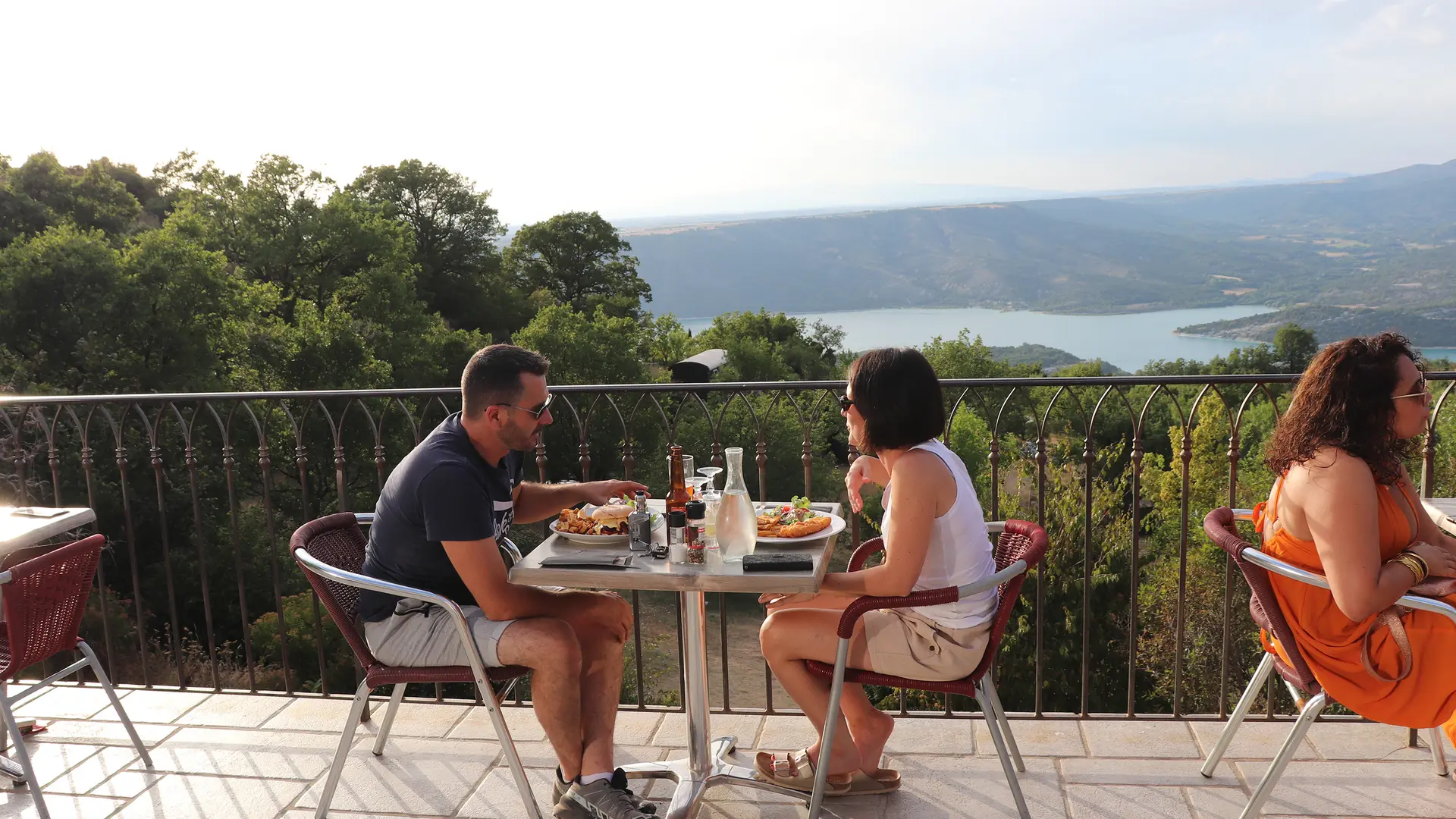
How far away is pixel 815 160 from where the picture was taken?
98.1 meters

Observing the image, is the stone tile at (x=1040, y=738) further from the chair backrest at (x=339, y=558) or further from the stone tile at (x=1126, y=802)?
the chair backrest at (x=339, y=558)

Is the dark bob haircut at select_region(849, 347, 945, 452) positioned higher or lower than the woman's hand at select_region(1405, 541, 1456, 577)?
higher

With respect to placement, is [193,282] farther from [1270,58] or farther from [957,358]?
[1270,58]

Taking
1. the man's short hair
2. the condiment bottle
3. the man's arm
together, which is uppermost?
the man's short hair

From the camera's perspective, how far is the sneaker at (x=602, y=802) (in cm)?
246

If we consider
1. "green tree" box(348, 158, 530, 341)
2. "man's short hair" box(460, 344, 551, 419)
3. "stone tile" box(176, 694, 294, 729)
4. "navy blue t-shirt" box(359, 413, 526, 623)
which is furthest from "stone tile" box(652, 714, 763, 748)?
"green tree" box(348, 158, 530, 341)

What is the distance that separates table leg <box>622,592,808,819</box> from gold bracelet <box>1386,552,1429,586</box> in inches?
59.5

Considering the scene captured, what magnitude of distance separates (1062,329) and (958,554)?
266ft

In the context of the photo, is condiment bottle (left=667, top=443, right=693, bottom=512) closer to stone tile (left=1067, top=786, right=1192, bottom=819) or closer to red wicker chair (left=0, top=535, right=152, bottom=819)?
stone tile (left=1067, top=786, right=1192, bottom=819)

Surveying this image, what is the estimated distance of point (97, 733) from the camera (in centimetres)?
332

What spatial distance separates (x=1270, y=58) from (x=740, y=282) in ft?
163

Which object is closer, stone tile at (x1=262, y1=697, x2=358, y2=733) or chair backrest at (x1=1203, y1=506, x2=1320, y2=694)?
chair backrest at (x1=1203, y1=506, x2=1320, y2=694)

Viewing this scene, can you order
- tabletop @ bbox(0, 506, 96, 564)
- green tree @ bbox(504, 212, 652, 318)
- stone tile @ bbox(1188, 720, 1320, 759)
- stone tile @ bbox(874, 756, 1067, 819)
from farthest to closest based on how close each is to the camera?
green tree @ bbox(504, 212, 652, 318)
stone tile @ bbox(1188, 720, 1320, 759)
tabletop @ bbox(0, 506, 96, 564)
stone tile @ bbox(874, 756, 1067, 819)

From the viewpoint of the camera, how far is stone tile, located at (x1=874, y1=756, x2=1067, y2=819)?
8.78 feet
